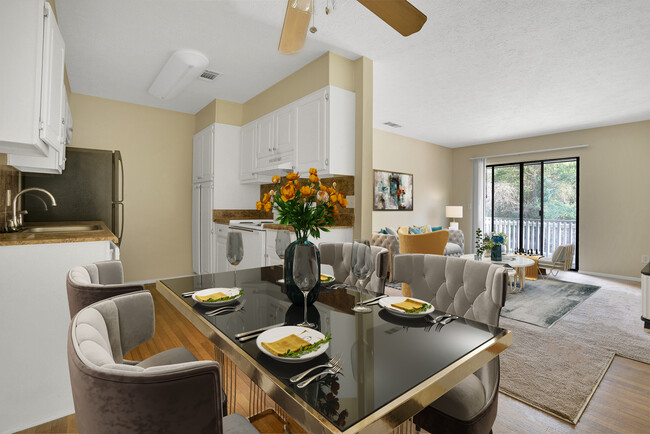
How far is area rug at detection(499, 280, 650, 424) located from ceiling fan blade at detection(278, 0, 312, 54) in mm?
2463

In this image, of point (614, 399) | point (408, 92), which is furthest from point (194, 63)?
point (614, 399)

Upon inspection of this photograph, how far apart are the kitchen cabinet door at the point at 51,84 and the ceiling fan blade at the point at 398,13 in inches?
68.7

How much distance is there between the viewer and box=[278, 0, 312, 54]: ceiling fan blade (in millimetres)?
1404

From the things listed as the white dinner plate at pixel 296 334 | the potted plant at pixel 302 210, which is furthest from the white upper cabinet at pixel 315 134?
the white dinner plate at pixel 296 334

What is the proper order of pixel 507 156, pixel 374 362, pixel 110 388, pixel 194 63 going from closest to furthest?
1. pixel 110 388
2. pixel 374 362
3. pixel 194 63
4. pixel 507 156

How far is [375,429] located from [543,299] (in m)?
4.45

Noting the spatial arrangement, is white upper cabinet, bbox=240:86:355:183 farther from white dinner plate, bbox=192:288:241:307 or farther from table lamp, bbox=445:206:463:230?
table lamp, bbox=445:206:463:230

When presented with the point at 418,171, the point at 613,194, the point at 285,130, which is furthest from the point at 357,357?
the point at 613,194

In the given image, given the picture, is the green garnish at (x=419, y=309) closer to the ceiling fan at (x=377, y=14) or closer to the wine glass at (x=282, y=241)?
the wine glass at (x=282, y=241)

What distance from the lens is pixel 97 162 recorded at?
3.74 m

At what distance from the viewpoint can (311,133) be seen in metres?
3.22

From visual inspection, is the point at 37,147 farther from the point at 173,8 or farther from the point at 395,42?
the point at 395,42

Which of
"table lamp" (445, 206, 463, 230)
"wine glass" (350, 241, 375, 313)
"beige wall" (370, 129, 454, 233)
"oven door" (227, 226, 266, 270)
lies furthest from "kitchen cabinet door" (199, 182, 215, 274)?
"table lamp" (445, 206, 463, 230)

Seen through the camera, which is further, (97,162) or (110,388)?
(97,162)
